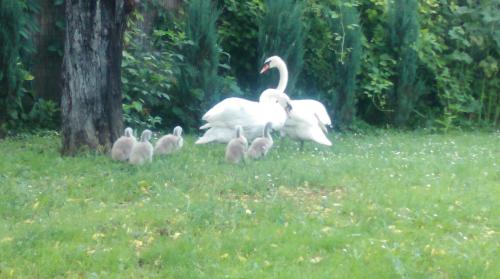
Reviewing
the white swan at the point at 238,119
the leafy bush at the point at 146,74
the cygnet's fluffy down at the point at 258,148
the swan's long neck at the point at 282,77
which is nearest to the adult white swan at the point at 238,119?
the white swan at the point at 238,119

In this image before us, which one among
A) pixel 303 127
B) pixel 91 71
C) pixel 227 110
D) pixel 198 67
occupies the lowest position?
pixel 303 127

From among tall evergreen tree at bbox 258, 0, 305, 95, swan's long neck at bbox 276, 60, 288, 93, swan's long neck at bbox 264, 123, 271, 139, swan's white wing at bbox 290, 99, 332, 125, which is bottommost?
swan's long neck at bbox 264, 123, 271, 139

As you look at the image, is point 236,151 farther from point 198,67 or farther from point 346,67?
point 346,67

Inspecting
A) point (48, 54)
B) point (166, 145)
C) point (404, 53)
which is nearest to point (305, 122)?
point (166, 145)

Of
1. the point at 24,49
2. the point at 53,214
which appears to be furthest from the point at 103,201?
the point at 24,49

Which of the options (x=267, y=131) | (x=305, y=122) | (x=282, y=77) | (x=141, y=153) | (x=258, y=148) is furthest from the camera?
(x=282, y=77)

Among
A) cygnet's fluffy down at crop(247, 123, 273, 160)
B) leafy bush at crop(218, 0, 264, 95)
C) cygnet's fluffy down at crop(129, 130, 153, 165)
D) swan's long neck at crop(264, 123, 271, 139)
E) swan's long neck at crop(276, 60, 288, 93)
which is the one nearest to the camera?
cygnet's fluffy down at crop(129, 130, 153, 165)

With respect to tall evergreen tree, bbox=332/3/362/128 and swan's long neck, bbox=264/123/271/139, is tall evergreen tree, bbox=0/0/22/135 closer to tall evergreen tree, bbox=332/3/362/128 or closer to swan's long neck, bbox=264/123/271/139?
swan's long neck, bbox=264/123/271/139

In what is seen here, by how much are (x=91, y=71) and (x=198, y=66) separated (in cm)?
425

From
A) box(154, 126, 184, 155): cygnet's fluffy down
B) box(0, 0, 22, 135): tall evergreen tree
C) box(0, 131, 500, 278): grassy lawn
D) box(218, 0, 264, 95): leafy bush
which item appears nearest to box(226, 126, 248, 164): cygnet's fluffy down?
box(0, 131, 500, 278): grassy lawn

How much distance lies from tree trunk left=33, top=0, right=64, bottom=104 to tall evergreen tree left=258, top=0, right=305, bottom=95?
3442mm

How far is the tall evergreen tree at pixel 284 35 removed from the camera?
15.4 m

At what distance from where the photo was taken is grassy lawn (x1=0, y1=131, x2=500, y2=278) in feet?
23.2

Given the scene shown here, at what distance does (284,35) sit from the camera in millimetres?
15469
